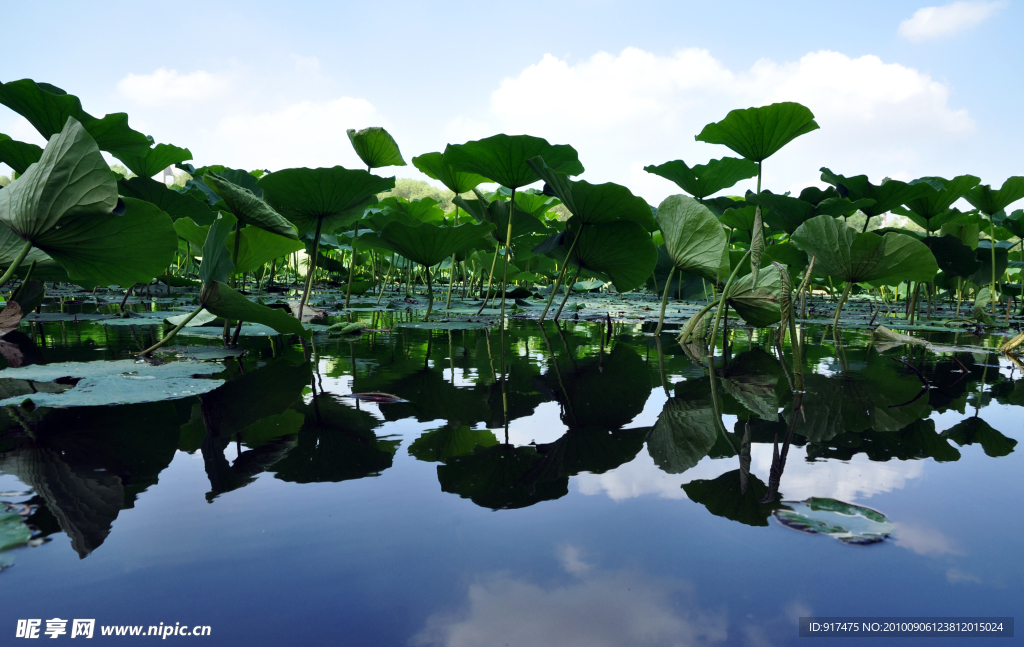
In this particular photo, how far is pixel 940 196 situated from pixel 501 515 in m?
3.55

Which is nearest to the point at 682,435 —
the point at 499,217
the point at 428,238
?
the point at 428,238

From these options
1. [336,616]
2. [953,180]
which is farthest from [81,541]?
[953,180]

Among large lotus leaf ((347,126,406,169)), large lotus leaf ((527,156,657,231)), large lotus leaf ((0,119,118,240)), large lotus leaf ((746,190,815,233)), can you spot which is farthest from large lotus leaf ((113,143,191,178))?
large lotus leaf ((746,190,815,233))

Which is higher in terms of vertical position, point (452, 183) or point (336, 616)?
point (452, 183)

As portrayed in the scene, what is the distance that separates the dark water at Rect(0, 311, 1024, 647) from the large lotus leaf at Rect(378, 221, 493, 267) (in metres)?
1.35

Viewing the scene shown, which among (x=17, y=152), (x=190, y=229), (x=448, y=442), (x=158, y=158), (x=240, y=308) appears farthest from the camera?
(x=158, y=158)

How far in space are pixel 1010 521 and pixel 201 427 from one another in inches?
35.1

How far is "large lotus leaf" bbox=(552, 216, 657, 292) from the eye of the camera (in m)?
2.23

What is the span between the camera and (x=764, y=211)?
9.42 feet

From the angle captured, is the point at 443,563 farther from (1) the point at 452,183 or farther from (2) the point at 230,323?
(1) the point at 452,183

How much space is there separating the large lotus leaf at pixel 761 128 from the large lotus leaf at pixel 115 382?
224 cm

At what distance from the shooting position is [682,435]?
75 cm

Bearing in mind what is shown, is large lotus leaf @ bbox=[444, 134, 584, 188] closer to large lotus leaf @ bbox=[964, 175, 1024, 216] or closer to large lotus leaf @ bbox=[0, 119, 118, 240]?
large lotus leaf @ bbox=[0, 119, 118, 240]

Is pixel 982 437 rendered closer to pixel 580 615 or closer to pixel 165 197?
pixel 580 615
